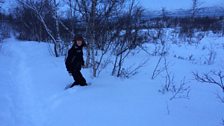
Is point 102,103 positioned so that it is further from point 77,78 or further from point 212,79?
point 212,79

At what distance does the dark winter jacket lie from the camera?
823 cm

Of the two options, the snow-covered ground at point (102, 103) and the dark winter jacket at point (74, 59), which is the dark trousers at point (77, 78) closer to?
the dark winter jacket at point (74, 59)

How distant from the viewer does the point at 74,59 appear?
8.30 metres

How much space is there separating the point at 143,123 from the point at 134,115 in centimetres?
42

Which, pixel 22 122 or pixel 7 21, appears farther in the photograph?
pixel 7 21

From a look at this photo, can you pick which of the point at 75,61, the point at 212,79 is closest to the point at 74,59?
the point at 75,61

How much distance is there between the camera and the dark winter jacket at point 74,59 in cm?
823

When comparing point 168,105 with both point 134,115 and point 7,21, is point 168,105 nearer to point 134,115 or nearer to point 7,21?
point 134,115

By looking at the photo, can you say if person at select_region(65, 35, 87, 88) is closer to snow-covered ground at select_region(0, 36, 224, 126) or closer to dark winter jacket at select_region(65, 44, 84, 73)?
dark winter jacket at select_region(65, 44, 84, 73)

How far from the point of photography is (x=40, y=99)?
7.49 meters

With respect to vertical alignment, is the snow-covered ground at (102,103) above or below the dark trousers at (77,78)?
below

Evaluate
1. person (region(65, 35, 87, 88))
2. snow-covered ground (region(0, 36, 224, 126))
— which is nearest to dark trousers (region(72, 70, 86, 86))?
person (region(65, 35, 87, 88))

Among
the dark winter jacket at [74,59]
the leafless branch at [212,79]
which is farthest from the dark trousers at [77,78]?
the leafless branch at [212,79]

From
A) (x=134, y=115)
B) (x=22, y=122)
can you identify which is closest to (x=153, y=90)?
(x=134, y=115)
